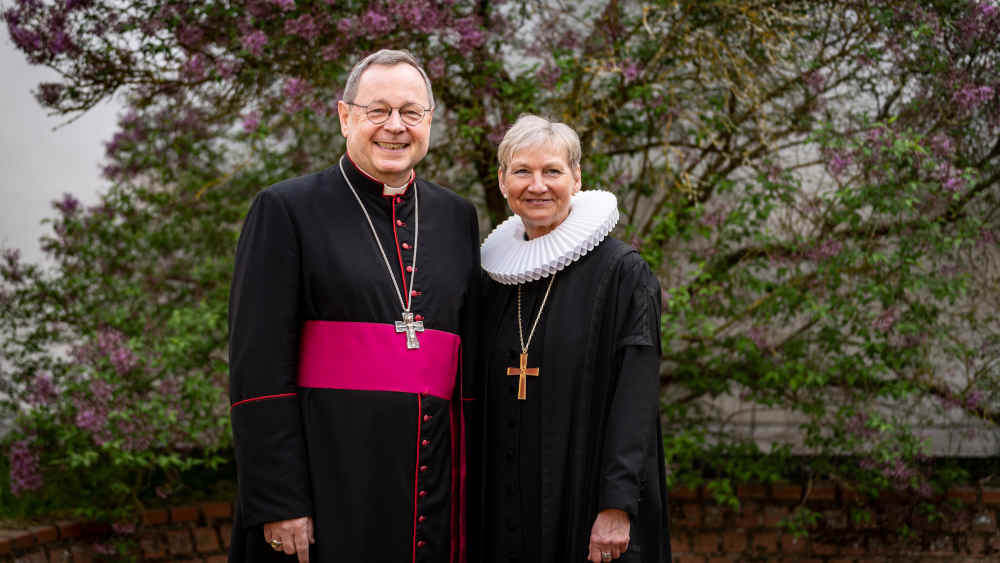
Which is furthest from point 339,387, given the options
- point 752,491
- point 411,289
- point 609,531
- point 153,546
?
point 752,491

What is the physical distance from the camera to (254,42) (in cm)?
440

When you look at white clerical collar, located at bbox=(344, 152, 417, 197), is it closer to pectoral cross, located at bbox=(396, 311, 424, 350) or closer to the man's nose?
the man's nose

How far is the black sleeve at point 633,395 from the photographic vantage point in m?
2.47

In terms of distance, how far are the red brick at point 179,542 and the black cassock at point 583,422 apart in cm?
268

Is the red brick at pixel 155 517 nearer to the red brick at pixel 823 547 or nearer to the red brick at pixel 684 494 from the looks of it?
the red brick at pixel 684 494

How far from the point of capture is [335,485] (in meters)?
2.55

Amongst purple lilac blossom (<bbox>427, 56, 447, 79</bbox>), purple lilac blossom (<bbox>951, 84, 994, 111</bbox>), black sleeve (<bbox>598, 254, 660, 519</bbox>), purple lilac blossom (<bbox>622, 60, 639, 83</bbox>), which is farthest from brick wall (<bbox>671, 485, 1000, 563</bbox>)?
black sleeve (<bbox>598, 254, 660, 519</bbox>)

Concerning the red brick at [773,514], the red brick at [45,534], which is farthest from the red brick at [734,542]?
the red brick at [45,534]

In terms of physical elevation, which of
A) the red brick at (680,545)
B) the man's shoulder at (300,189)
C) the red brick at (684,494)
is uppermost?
the man's shoulder at (300,189)

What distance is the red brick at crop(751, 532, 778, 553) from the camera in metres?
5.16

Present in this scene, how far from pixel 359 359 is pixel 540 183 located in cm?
73

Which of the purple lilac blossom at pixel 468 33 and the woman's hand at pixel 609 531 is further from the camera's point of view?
the purple lilac blossom at pixel 468 33

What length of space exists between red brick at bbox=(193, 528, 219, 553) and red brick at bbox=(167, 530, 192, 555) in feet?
0.13

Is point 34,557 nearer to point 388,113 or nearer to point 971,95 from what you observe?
point 388,113
